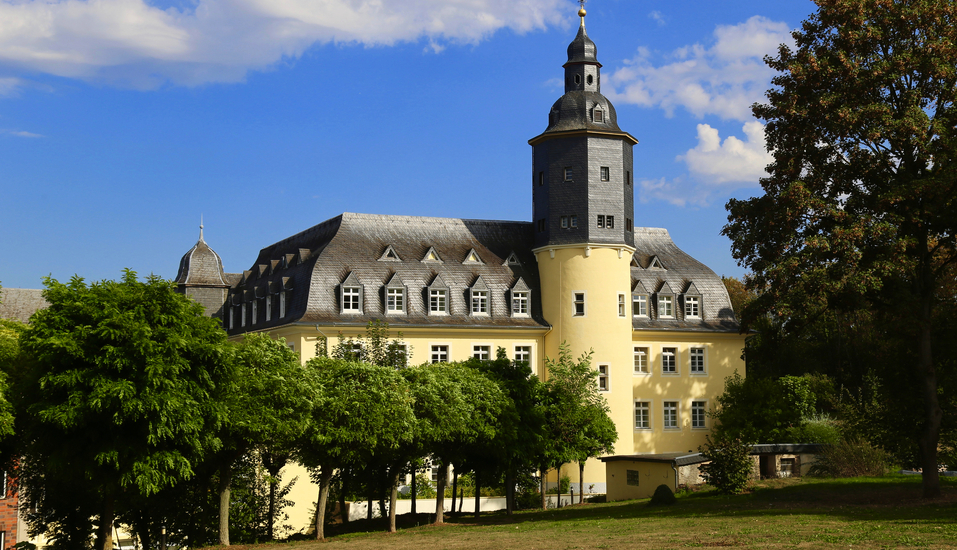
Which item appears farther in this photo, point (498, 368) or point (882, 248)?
point (498, 368)

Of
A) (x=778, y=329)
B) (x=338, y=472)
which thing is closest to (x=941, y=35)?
(x=778, y=329)

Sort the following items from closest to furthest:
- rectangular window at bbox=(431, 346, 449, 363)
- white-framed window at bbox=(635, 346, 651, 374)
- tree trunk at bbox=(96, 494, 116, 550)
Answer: tree trunk at bbox=(96, 494, 116, 550), rectangular window at bbox=(431, 346, 449, 363), white-framed window at bbox=(635, 346, 651, 374)

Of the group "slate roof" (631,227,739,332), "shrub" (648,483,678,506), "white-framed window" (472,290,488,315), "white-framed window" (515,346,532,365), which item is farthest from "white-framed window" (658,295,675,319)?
"shrub" (648,483,678,506)

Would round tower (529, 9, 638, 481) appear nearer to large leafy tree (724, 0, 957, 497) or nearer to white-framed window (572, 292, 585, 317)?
white-framed window (572, 292, 585, 317)

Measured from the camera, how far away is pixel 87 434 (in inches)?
1057

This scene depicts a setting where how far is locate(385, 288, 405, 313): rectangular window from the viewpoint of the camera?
5397 cm

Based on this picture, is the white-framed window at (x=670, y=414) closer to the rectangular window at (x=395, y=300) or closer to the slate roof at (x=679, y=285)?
the slate roof at (x=679, y=285)

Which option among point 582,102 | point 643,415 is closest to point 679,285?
point 643,415

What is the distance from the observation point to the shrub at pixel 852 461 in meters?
41.2

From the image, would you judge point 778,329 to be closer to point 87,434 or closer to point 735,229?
point 735,229

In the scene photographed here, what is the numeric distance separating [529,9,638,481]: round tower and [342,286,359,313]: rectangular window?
10.9 meters

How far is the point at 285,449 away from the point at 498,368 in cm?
1176

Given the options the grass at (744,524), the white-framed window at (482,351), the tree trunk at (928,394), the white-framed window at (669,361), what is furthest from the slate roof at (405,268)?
the tree trunk at (928,394)

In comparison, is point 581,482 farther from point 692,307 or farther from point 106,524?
point 106,524
